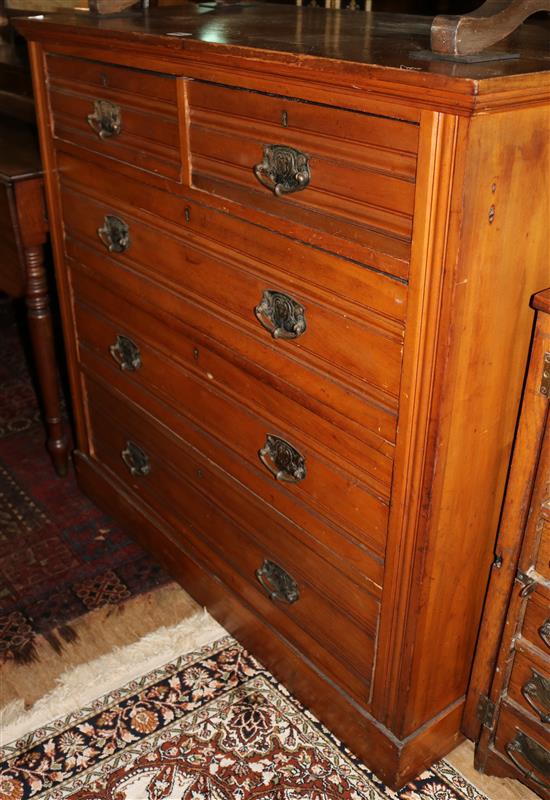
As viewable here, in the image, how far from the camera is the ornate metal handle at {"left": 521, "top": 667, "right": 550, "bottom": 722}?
141 centimetres

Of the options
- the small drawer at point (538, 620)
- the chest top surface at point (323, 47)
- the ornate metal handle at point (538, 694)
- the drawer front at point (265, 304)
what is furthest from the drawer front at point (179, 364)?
the chest top surface at point (323, 47)

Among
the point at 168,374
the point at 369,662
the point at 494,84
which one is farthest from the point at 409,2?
the point at 369,662

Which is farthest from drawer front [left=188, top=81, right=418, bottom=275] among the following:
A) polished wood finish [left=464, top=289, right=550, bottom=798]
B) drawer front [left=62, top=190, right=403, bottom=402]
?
polished wood finish [left=464, top=289, right=550, bottom=798]

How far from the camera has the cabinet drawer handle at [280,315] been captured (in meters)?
1.39

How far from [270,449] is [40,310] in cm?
105

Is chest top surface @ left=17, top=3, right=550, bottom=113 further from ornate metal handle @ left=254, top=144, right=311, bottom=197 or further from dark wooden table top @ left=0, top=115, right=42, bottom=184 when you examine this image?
dark wooden table top @ left=0, top=115, right=42, bottom=184

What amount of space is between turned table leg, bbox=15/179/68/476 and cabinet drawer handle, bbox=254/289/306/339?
0.96m

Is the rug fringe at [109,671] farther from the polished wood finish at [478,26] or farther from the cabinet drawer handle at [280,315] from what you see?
the polished wood finish at [478,26]

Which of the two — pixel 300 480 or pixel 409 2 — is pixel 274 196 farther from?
pixel 409 2

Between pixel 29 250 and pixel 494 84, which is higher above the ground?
pixel 494 84

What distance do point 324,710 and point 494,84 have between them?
4.07 feet

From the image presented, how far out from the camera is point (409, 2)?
210 cm

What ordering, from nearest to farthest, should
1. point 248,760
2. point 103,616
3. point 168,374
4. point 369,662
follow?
point 369,662 → point 248,760 → point 168,374 → point 103,616

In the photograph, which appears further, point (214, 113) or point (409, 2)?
point (409, 2)
